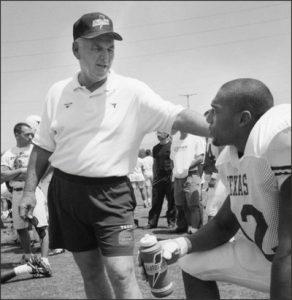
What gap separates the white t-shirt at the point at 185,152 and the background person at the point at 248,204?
0.27 meters

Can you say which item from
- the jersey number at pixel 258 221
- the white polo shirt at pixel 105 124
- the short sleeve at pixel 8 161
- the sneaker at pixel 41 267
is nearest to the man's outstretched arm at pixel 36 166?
the white polo shirt at pixel 105 124

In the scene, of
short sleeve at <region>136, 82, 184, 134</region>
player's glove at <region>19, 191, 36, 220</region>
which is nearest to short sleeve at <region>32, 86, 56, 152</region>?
player's glove at <region>19, 191, 36, 220</region>

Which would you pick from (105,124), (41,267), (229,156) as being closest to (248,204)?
(229,156)

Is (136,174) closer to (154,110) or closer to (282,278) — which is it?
(154,110)

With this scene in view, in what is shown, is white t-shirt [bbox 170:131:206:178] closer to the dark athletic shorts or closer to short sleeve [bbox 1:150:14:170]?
the dark athletic shorts

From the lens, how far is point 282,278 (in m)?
1.57

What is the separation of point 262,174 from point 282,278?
0.32m

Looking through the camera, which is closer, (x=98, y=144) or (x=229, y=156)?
(x=229, y=156)

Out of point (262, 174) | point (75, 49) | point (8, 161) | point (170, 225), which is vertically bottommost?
point (170, 225)

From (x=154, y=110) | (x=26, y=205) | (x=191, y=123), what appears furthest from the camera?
(x=26, y=205)

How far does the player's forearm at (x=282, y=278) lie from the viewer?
1.56m

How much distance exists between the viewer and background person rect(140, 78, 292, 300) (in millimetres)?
1584

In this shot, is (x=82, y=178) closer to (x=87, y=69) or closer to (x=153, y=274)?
(x=87, y=69)

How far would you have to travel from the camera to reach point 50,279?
4.39m
